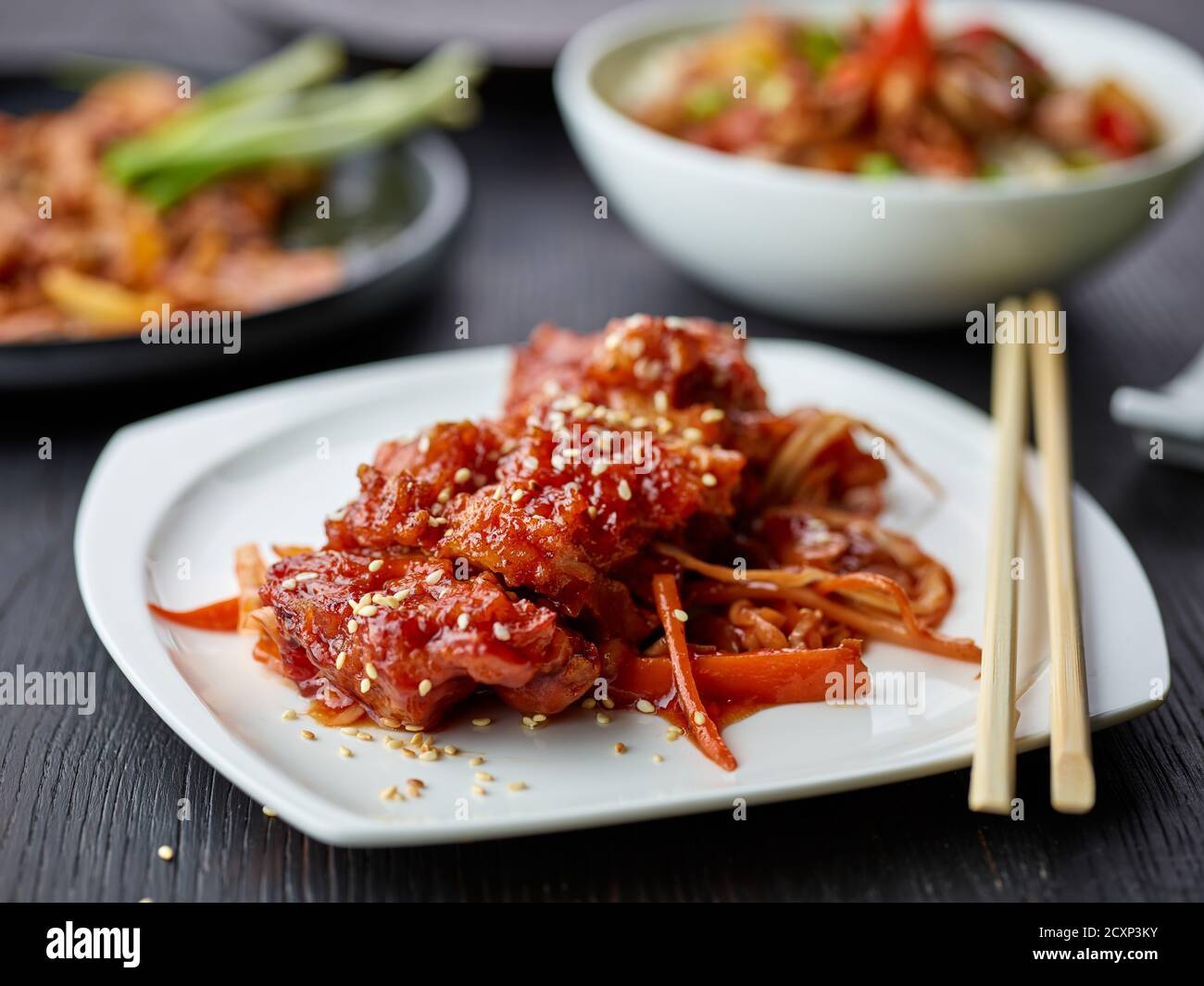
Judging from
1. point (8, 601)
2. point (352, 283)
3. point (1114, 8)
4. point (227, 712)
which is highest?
point (1114, 8)

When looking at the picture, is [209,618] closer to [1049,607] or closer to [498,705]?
[498,705]

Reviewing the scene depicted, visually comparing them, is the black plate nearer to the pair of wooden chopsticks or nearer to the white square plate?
the white square plate

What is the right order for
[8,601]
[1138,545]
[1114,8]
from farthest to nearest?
[1114,8] → [1138,545] → [8,601]

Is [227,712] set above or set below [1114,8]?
below

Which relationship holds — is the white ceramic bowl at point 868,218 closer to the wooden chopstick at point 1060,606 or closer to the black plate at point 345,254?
the wooden chopstick at point 1060,606

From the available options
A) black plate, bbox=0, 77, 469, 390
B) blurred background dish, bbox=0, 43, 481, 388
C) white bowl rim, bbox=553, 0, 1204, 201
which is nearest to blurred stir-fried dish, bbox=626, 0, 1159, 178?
white bowl rim, bbox=553, 0, 1204, 201
